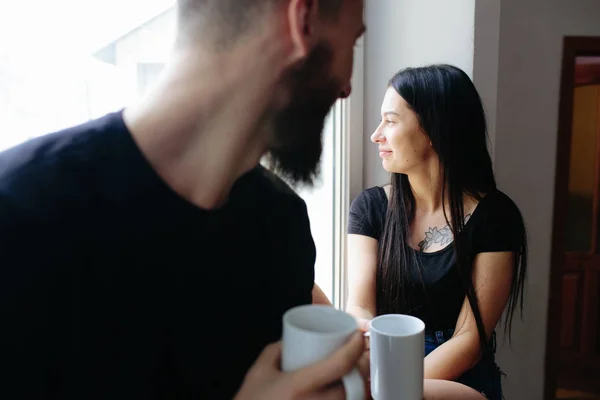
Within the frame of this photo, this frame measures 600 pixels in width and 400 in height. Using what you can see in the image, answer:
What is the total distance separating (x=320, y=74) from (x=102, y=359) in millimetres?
286

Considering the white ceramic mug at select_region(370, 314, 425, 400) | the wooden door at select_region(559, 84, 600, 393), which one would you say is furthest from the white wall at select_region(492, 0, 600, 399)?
the white ceramic mug at select_region(370, 314, 425, 400)

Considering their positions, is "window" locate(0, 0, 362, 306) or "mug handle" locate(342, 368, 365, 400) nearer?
"mug handle" locate(342, 368, 365, 400)

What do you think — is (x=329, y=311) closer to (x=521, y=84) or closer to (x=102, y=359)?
(x=102, y=359)

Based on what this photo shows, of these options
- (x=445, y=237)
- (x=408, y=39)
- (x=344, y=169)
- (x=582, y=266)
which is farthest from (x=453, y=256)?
(x=582, y=266)

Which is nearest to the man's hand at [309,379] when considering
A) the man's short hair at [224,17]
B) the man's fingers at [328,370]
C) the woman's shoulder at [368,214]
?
the man's fingers at [328,370]

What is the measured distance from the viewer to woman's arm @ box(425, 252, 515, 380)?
A: 926mm

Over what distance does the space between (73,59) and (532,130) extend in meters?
1.25

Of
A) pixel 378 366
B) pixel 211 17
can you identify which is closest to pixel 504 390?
pixel 378 366

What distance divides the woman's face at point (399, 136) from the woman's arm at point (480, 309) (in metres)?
0.24

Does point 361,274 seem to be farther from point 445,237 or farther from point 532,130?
point 532,130

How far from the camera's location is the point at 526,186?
1.46m

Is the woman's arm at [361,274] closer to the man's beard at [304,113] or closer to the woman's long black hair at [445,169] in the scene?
the woman's long black hair at [445,169]

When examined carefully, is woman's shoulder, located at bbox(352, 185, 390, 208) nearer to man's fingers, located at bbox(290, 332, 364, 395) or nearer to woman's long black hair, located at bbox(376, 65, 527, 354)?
woman's long black hair, located at bbox(376, 65, 527, 354)

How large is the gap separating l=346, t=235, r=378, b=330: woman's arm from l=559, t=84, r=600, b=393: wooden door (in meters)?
1.61
